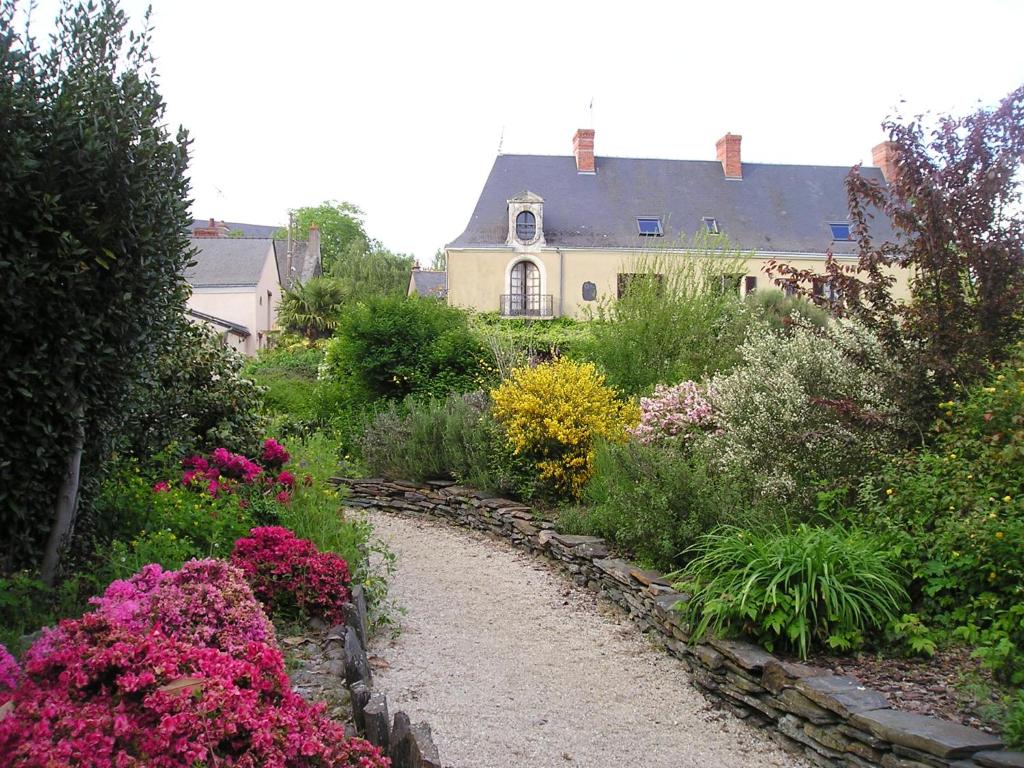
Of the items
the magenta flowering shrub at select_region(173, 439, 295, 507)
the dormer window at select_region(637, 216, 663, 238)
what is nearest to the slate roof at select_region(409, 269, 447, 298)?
the dormer window at select_region(637, 216, 663, 238)

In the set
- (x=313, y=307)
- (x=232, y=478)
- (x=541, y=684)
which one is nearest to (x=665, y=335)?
(x=232, y=478)

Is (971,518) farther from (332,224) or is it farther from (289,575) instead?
(332,224)

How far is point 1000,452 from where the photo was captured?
14.2 ft

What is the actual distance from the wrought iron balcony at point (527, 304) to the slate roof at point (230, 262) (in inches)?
441

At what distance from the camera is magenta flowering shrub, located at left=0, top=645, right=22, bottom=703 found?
2602 millimetres

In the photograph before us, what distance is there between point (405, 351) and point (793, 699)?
9.62 metres

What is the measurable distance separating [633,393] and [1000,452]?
A: 653 cm

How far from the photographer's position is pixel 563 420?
8672 mm

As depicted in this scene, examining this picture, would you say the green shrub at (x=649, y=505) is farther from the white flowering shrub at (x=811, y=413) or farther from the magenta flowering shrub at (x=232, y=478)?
the magenta flowering shrub at (x=232, y=478)

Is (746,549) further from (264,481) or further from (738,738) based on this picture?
(264,481)

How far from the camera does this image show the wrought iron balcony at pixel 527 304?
28.7 m

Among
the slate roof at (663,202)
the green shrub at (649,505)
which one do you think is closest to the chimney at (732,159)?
the slate roof at (663,202)

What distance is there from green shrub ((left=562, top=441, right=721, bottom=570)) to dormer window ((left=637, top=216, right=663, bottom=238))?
879 inches

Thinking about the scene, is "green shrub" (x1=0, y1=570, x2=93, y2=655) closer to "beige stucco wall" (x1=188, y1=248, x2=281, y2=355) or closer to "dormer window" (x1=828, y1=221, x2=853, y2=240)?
"beige stucco wall" (x1=188, y1=248, x2=281, y2=355)
